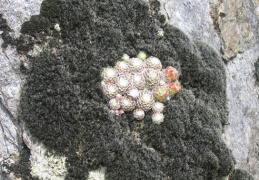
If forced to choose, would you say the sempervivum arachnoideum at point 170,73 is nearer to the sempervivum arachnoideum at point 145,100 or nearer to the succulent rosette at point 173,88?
the succulent rosette at point 173,88

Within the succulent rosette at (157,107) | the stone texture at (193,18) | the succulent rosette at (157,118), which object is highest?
the stone texture at (193,18)

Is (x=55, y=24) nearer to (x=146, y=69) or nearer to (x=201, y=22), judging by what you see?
(x=146, y=69)

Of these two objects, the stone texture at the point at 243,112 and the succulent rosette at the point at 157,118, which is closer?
the succulent rosette at the point at 157,118

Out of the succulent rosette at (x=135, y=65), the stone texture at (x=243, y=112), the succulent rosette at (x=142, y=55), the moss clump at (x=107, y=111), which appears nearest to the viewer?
the moss clump at (x=107, y=111)

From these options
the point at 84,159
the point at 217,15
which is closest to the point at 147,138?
the point at 84,159

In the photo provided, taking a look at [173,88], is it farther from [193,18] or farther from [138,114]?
[193,18]

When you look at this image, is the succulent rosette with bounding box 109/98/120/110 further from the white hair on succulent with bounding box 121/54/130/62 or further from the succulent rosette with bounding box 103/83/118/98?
the white hair on succulent with bounding box 121/54/130/62

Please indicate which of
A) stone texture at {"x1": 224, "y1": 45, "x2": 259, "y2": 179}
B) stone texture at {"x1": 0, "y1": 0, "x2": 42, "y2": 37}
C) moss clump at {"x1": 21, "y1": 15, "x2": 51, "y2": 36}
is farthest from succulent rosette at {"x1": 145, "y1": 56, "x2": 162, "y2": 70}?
stone texture at {"x1": 224, "y1": 45, "x2": 259, "y2": 179}

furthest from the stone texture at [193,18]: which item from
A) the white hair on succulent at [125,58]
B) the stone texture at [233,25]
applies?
the white hair on succulent at [125,58]

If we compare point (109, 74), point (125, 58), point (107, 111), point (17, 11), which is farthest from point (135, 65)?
point (17, 11)
